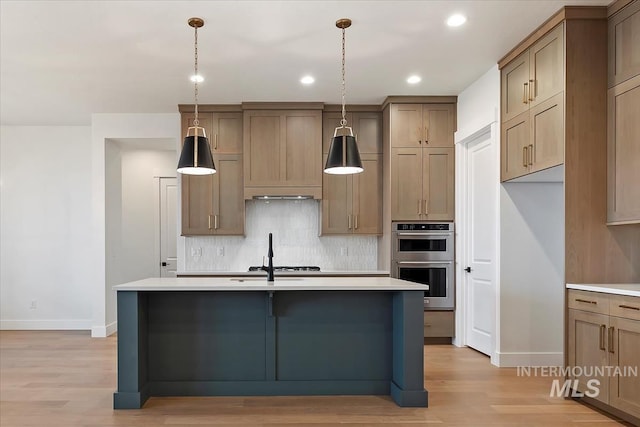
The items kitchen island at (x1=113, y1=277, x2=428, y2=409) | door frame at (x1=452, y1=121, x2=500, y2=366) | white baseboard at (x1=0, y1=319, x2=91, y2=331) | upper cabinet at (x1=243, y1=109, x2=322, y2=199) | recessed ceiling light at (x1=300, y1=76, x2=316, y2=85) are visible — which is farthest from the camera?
white baseboard at (x1=0, y1=319, x2=91, y2=331)

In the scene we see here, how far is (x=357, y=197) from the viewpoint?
239 inches

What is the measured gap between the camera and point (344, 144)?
12.3ft

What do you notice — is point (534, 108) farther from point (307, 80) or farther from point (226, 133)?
point (226, 133)

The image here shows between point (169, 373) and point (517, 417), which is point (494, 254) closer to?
point (517, 417)

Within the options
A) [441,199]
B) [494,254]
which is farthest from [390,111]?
[494,254]

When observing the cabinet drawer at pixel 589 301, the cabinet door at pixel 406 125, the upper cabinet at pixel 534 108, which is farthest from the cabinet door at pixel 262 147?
the cabinet drawer at pixel 589 301

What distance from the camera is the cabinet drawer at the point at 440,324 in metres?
5.65

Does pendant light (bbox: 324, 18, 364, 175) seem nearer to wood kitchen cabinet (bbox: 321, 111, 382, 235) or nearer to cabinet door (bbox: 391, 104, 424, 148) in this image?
cabinet door (bbox: 391, 104, 424, 148)

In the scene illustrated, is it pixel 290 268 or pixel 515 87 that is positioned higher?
pixel 515 87

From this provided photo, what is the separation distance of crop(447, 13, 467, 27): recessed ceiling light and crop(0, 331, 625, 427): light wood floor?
286cm

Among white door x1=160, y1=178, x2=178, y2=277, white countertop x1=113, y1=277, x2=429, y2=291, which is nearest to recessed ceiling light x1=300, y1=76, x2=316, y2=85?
white countertop x1=113, y1=277, x2=429, y2=291

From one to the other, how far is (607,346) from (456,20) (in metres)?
2.54

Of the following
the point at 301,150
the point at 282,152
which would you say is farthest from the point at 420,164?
the point at 282,152

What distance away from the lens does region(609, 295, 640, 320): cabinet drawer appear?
3.01 meters
